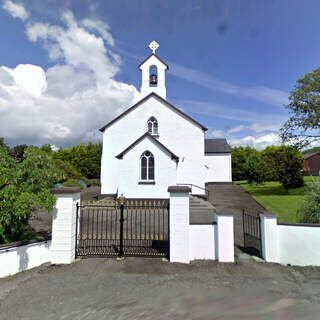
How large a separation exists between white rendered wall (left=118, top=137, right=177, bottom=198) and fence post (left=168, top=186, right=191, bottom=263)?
26.0 feet

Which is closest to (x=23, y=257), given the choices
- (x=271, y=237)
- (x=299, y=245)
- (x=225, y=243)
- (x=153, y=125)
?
(x=225, y=243)

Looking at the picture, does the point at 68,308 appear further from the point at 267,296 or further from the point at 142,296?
the point at 267,296

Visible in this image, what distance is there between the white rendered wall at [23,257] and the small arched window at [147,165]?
345 inches

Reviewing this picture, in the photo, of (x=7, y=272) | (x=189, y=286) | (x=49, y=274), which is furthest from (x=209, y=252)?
(x=7, y=272)

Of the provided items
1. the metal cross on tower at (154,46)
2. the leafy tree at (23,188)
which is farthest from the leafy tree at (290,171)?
the leafy tree at (23,188)

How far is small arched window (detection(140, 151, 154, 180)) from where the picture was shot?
548 inches

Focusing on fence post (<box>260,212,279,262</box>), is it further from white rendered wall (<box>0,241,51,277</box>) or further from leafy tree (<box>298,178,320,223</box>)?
white rendered wall (<box>0,241,51,277</box>)

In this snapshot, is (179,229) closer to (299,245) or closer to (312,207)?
(299,245)

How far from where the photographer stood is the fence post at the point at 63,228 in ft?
17.8

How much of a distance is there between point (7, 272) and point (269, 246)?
706 cm

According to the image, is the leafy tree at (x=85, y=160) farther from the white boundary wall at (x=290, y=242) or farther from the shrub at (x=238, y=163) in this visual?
the white boundary wall at (x=290, y=242)

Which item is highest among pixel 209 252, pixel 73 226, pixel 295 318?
pixel 73 226

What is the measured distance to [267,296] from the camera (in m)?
3.91

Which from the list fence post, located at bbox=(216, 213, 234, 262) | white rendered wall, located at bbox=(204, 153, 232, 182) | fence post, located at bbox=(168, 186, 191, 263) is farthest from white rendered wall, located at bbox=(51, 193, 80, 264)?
white rendered wall, located at bbox=(204, 153, 232, 182)
